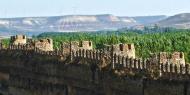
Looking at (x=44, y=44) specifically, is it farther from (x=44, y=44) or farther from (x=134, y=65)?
(x=134, y=65)

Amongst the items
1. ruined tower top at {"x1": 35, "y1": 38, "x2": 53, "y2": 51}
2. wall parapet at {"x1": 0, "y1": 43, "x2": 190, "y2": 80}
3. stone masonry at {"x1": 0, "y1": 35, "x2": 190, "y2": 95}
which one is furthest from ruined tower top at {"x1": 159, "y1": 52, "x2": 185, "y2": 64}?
ruined tower top at {"x1": 35, "y1": 38, "x2": 53, "y2": 51}

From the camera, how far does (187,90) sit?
33156 mm

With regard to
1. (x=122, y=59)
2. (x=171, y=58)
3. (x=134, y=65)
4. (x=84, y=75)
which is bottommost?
(x=84, y=75)

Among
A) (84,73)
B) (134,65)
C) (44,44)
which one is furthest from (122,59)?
(44,44)

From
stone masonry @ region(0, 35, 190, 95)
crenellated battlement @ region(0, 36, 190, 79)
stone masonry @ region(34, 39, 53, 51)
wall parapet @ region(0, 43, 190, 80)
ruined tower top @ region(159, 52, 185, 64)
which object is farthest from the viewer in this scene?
stone masonry @ region(34, 39, 53, 51)

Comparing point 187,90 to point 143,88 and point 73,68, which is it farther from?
point 73,68

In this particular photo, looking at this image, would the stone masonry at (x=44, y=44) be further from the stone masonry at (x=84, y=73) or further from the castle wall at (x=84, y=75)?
the castle wall at (x=84, y=75)

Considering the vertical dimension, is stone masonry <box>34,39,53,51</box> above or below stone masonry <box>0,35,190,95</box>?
above

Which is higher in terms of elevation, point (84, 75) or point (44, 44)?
point (44, 44)

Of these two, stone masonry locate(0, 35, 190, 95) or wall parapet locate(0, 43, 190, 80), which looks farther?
stone masonry locate(0, 35, 190, 95)

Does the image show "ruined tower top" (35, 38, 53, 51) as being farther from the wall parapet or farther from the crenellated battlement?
the wall parapet

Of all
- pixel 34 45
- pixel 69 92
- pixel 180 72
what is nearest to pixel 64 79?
pixel 69 92

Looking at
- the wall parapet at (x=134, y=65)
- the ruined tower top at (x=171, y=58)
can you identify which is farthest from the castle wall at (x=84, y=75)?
the ruined tower top at (x=171, y=58)

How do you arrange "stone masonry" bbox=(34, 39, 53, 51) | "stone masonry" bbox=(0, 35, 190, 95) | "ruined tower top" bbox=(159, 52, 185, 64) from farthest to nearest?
1. "stone masonry" bbox=(34, 39, 53, 51)
2. "ruined tower top" bbox=(159, 52, 185, 64)
3. "stone masonry" bbox=(0, 35, 190, 95)
